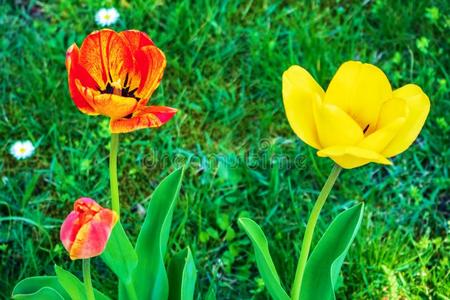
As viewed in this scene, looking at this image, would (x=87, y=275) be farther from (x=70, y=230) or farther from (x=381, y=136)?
(x=381, y=136)

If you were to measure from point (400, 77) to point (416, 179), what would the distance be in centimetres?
→ 35

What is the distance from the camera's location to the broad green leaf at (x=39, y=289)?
1272mm

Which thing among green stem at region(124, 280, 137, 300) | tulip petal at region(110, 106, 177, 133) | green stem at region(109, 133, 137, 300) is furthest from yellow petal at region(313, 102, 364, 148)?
green stem at region(124, 280, 137, 300)

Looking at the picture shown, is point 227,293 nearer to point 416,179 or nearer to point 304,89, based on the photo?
point 416,179

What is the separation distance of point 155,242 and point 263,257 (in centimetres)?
26

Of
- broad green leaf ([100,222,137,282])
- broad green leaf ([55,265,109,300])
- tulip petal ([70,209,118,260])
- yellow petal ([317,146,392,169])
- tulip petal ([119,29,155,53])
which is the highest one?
tulip petal ([119,29,155,53])

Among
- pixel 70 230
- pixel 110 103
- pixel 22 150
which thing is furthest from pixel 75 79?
pixel 22 150

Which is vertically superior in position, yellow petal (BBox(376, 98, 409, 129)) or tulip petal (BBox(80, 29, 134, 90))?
tulip petal (BBox(80, 29, 134, 90))

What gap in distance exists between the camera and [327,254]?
54.1 inches

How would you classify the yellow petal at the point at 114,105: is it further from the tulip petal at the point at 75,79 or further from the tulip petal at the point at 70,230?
the tulip petal at the point at 70,230

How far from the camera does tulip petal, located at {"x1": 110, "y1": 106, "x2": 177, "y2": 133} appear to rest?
1.12m

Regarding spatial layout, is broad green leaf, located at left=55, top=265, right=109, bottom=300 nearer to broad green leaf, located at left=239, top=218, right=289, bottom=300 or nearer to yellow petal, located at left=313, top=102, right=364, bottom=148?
broad green leaf, located at left=239, top=218, right=289, bottom=300

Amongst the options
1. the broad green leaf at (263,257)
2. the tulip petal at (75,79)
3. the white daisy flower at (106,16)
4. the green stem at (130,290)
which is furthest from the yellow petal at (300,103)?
the white daisy flower at (106,16)

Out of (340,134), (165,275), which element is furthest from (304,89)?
(165,275)
